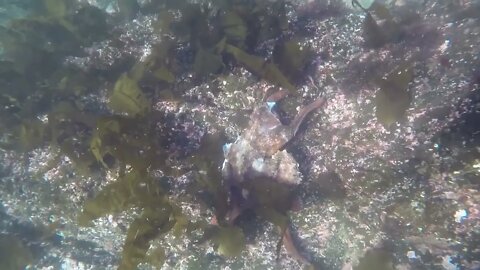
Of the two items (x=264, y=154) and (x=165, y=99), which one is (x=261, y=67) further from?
(x=165, y=99)

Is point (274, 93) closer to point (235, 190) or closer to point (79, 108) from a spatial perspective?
point (235, 190)

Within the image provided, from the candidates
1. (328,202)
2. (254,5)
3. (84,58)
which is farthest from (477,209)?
(84,58)

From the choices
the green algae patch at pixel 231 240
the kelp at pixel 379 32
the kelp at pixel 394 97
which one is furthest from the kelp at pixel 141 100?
the kelp at pixel 394 97

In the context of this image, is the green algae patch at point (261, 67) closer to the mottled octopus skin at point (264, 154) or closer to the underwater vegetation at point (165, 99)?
the underwater vegetation at point (165, 99)

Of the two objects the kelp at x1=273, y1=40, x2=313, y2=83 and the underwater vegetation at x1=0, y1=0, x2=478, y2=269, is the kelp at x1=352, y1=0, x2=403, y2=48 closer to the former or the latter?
the underwater vegetation at x1=0, y1=0, x2=478, y2=269

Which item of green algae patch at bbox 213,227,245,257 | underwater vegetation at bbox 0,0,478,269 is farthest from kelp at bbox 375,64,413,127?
green algae patch at bbox 213,227,245,257

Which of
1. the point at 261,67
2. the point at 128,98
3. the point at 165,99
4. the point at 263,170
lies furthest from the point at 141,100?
the point at 263,170

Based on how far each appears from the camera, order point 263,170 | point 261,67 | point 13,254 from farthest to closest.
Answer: point 13,254 → point 261,67 → point 263,170
